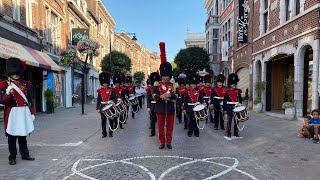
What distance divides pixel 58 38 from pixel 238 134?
17638 mm

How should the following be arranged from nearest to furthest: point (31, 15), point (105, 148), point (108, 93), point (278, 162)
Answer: point (278, 162)
point (105, 148)
point (108, 93)
point (31, 15)

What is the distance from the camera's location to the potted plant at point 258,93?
57.8 ft

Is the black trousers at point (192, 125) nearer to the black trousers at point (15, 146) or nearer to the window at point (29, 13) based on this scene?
the black trousers at point (15, 146)

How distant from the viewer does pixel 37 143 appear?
8.48 metres

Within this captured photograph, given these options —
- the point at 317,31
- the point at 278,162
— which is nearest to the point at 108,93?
the point at 278,162

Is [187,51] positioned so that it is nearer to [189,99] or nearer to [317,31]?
[317,31]

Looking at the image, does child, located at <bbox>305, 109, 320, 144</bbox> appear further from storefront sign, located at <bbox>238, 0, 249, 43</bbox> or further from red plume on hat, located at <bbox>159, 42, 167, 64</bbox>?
storefront sign, located at <bbox>238, 0, 249, 43</bbox>

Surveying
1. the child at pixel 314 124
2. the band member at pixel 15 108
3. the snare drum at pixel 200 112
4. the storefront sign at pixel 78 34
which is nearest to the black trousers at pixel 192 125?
the snare drum at pixel 200 112

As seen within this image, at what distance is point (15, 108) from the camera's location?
6.43 metres

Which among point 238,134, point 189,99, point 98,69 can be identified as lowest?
point 238,134

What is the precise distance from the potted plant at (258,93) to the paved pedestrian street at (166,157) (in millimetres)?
7594

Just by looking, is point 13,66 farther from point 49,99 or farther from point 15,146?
point 49,99

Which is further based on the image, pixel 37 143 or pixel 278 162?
pixel 37 143

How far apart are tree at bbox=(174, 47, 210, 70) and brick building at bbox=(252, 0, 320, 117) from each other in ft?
40.8
